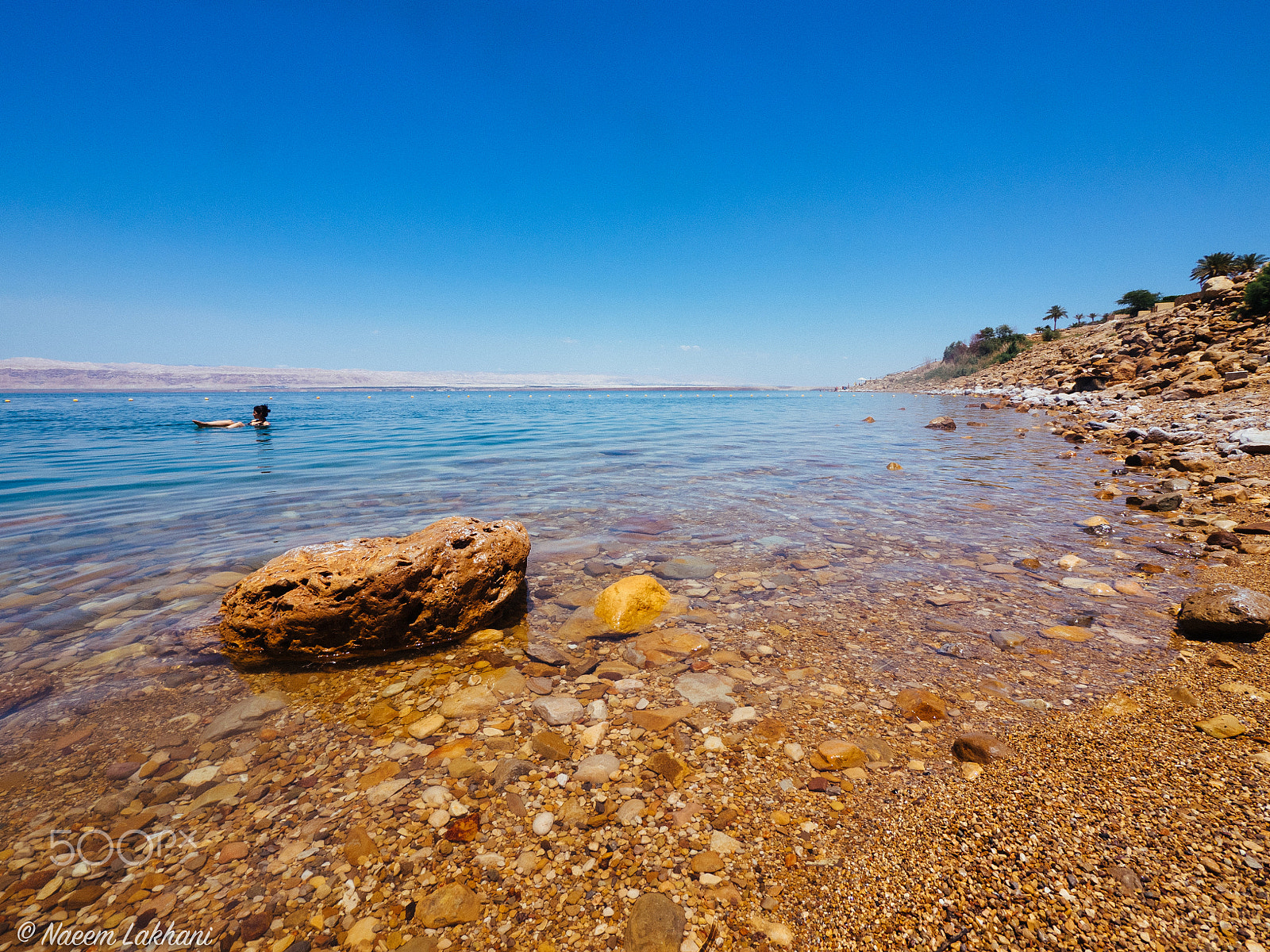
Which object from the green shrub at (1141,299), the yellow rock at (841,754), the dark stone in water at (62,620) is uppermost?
the green shrub at (1141,299)

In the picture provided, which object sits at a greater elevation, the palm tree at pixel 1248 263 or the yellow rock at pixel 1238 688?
the palm tree at pixel 1248 263

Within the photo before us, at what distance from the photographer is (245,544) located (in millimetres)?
6215

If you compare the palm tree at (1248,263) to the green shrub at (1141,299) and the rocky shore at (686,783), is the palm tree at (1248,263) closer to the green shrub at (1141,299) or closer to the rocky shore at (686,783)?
the green shrub at (1141,299)

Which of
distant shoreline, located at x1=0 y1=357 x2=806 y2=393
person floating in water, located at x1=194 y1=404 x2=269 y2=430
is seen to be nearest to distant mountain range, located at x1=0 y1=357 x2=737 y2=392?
distant shoreline, located at x1=0 y1=357 x2=806 y2=393

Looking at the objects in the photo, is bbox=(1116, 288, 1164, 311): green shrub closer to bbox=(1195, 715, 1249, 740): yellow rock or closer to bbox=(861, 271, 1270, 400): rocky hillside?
bbox=(861, 271, 1270, 400): rocky hillside

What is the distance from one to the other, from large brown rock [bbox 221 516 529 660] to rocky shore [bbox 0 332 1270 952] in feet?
0.74

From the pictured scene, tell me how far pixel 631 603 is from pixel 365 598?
7.25 feet

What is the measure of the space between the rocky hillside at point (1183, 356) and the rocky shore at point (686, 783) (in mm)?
20166

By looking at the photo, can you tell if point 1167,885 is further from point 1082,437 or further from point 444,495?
point 1082,437

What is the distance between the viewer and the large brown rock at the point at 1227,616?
3.15 metres

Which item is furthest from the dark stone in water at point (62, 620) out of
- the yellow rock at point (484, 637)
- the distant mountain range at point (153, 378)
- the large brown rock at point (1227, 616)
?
the distant mountain range at point (153, 378)

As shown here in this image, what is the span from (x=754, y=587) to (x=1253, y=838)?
10.5 feet

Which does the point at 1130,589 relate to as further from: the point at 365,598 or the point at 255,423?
the point at 255,423

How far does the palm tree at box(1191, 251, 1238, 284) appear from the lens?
39.3m
